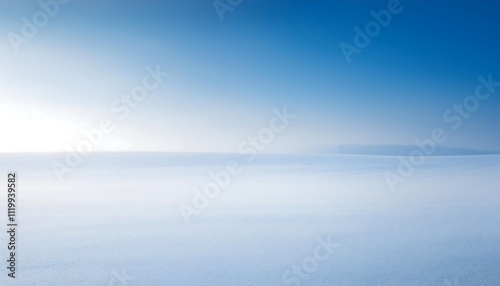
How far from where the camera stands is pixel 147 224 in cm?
357

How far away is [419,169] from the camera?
23.3 ft

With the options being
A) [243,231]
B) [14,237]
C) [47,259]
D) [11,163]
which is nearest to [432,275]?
[243,231]

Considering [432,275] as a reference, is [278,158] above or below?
above

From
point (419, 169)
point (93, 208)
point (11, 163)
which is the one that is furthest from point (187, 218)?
point (419, 169)

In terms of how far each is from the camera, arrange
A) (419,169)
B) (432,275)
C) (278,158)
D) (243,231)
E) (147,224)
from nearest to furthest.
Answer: (432,275) → (243,231) → (147,224) → (419,169) → (278,158)

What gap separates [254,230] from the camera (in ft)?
11.0

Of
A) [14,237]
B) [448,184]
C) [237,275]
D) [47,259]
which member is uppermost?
[448,184]

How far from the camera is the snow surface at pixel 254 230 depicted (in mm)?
2467

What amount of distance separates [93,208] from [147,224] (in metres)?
1.07

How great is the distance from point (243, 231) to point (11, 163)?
578 cm

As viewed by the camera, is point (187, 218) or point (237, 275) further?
point (187, 218)

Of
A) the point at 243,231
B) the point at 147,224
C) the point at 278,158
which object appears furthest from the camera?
the point at 278,158

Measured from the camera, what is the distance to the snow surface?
247 centimetres

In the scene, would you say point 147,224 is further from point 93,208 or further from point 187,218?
point 93,208
